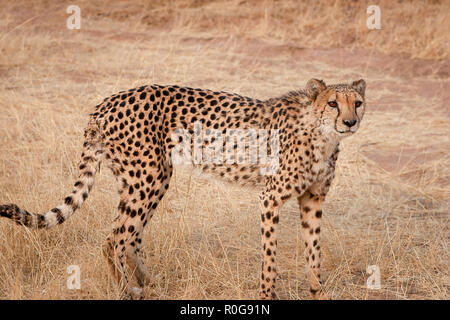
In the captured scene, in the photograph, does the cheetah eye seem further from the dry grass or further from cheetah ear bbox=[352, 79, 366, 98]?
the dry grass

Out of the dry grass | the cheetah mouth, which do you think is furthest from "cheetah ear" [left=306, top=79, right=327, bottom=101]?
the dry grass

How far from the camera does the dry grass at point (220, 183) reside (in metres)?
4.48

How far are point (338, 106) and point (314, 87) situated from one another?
0.24 metres

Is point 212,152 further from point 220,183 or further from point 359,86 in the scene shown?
point 220,183

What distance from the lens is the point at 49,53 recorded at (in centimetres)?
1027

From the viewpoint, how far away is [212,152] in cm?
438

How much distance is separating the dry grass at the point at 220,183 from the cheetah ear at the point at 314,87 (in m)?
1.22

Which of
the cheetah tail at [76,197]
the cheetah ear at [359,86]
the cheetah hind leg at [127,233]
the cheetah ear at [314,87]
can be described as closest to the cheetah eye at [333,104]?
the cheetah ear at [314,87]

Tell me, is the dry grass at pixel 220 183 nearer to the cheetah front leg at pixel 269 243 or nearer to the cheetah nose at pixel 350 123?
the cheetah front leg at pixel 269 243

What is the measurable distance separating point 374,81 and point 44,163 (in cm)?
558

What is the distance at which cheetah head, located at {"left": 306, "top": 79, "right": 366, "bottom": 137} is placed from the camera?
3.88m

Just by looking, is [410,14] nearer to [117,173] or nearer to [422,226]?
[422,226]

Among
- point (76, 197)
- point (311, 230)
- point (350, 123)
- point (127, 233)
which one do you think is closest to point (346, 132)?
point (350, 123)
